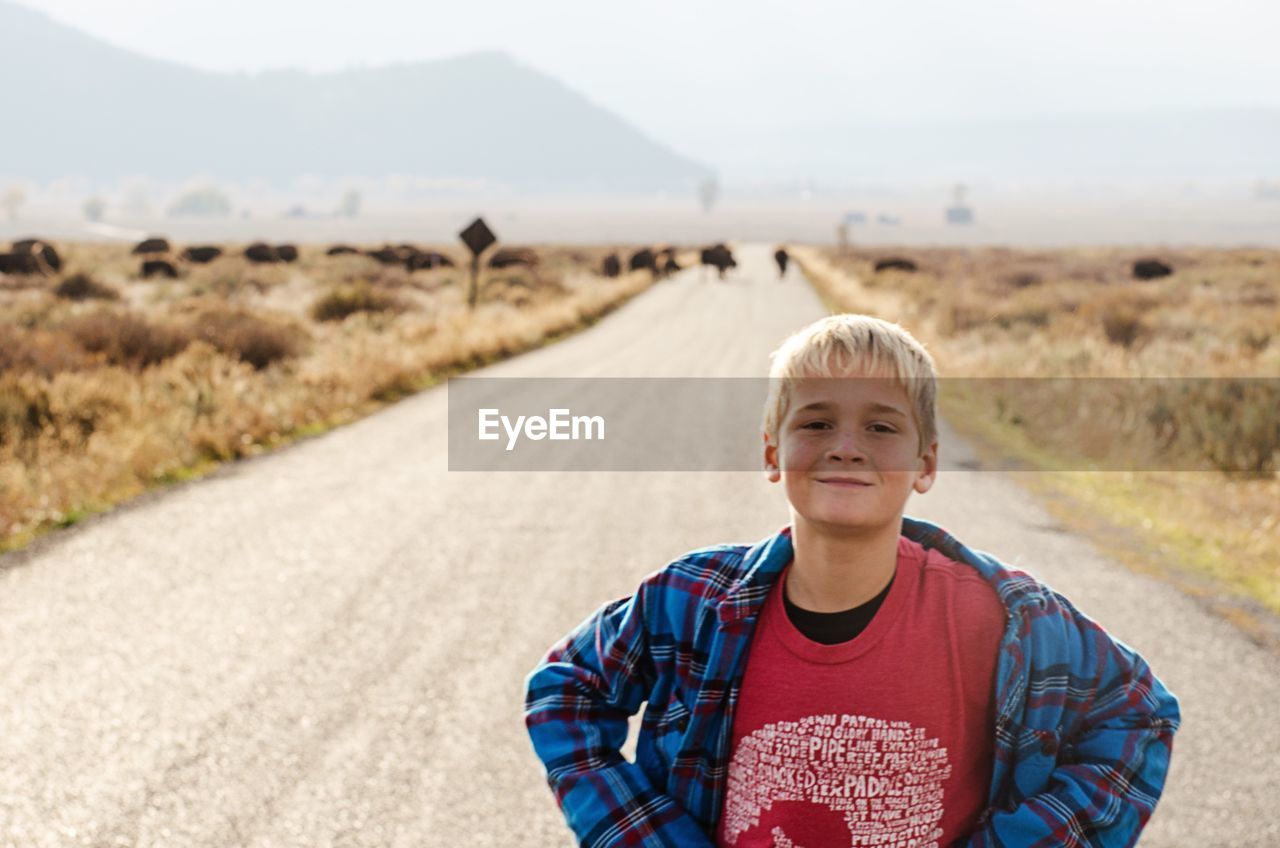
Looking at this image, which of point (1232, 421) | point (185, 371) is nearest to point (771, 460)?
point (1232, 421)

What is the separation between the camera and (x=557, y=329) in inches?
1089

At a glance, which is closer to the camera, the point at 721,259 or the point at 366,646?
the point at 366,646

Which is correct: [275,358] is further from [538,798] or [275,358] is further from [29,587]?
[538,798]

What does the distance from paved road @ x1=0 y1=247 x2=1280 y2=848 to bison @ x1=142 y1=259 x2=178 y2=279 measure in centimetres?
3682

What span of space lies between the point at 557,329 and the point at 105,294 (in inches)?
549

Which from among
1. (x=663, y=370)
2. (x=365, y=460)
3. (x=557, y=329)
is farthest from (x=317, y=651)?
(x=557, y=329)

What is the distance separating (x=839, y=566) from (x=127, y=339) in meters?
19.0

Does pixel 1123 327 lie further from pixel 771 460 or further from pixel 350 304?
pixel 771 460

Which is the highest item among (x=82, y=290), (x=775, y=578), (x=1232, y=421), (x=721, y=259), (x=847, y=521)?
(x=847, y=521)

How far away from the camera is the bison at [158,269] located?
45281mm

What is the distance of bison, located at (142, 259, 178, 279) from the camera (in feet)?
149

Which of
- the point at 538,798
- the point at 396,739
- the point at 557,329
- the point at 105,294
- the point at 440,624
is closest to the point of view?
the point at 538,798

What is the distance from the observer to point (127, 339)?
751 inches

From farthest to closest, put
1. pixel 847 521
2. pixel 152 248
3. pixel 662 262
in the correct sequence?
pixel 152 248, pixel 662 262, pixel 847 521
